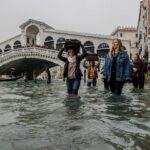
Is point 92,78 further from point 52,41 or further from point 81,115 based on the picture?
point 52,41

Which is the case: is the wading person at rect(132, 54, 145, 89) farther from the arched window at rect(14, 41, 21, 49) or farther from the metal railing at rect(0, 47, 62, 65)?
the arched window at rect(14, 41, 21, 49)

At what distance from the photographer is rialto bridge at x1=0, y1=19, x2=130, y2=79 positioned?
40500mm

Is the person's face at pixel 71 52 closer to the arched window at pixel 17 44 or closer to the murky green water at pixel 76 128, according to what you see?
the murky green water at pixel 76 128

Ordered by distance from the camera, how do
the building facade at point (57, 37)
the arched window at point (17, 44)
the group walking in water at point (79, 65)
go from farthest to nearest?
the arched window at point (17, 44)
the building facade at point (57, 37)
the group walking in water at point (79, 65)

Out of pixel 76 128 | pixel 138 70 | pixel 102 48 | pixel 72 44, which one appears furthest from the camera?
pixel 102 48

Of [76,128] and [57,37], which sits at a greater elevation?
[57,37]

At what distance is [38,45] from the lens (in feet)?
141

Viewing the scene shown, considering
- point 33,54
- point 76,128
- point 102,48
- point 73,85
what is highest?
point 102,48

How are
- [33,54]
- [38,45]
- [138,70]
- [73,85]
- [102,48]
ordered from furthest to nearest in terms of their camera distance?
[102,48] < [38,45] < [33,54] < [138,70] < [73,85]

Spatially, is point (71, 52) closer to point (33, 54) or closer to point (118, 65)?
point (118, 65)

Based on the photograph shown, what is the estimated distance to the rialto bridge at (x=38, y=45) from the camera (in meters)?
40.5

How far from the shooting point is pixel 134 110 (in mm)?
6406

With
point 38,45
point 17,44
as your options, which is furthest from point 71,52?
point 17,44

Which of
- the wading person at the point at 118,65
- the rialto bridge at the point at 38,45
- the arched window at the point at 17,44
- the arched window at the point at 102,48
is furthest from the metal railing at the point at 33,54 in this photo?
the wading person at the point at 118,65
